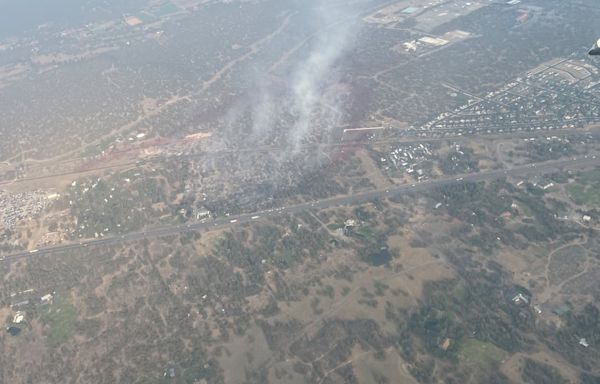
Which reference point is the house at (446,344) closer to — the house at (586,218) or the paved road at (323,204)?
the paved road at (323,204)

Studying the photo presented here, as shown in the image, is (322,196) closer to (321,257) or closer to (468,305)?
(321,257)

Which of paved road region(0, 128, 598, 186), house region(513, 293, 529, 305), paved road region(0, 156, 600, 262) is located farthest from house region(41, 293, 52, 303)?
house region(513, 293, 529, 305)

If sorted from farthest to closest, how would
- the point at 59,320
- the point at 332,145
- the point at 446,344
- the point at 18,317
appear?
the point at 332,145 < the point at 18,317 < the point at 59,320 < the point at 446,344

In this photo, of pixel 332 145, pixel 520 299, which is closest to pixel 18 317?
pixel 332 145

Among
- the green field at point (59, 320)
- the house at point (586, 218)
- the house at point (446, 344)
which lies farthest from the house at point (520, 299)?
the green field at point (59, 320)

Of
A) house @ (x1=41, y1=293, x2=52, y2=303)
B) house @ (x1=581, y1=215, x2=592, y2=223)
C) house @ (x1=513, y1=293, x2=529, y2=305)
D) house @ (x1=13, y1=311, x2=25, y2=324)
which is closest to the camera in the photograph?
house @ (x1=513, y1=293, x2=529, y2=305)

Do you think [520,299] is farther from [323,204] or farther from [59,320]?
[59,320]

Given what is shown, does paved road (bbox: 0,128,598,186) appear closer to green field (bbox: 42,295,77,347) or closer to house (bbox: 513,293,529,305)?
green field (bbox: 42,295,77,347)
